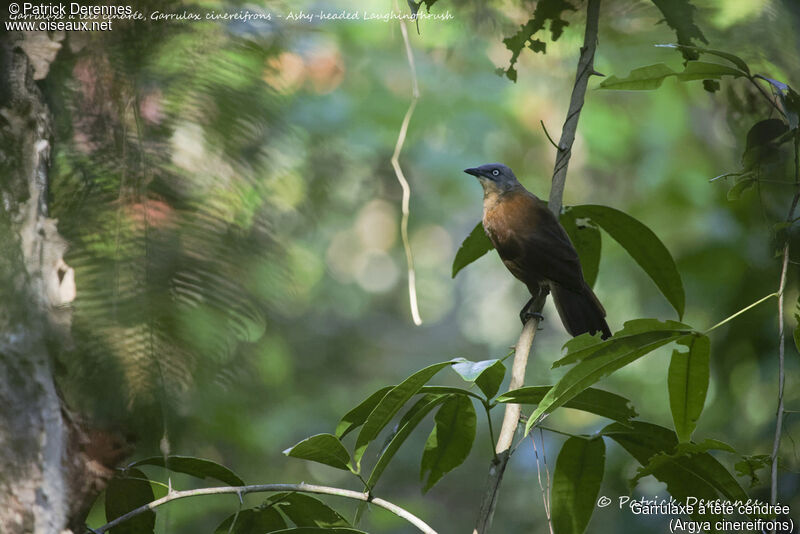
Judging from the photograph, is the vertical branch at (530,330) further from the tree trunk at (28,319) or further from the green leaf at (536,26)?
the tree trunk at (28,319)

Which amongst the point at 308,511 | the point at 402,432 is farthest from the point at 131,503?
the point at 402,432

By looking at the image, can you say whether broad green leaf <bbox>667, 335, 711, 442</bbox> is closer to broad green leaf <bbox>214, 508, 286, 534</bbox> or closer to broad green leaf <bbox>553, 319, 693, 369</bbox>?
broad green leaf <bbox>553, 319, 693, 369</bbox>

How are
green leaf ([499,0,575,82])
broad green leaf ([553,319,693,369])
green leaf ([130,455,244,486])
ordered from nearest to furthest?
broad green leaf ([553,319,693,369]) → green leaf ([130,455,244,486]) → green leaf ([499,0,575,82])

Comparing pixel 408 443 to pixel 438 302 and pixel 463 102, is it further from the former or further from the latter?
pixel 463 102

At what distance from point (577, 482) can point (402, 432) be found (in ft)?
0.84

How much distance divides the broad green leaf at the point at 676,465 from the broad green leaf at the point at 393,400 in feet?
0.81

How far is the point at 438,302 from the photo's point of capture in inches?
135

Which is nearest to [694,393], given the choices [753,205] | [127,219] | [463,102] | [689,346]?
[689,346]

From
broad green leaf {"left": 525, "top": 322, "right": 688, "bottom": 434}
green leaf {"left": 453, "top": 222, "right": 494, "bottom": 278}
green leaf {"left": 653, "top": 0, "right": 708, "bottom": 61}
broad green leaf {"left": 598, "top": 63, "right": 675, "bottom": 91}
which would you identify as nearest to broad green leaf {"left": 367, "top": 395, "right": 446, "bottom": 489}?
broad green leaf {"left": 525, "top": 322, "right": 688, "bottom": 434}

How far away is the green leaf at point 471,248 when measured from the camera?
996 mm

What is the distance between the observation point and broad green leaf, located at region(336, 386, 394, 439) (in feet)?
2.47

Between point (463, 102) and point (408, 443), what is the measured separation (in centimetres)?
145

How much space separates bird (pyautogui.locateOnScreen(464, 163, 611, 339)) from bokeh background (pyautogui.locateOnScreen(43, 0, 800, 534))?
0.70 feet

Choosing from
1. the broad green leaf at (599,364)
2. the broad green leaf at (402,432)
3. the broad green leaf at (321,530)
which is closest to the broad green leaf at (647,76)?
the broad green leaf at (599,364)
